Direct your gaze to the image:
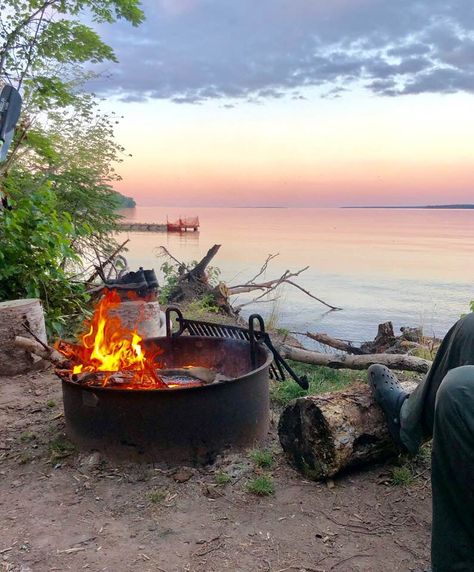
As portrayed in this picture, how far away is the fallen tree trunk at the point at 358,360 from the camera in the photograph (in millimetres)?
5285

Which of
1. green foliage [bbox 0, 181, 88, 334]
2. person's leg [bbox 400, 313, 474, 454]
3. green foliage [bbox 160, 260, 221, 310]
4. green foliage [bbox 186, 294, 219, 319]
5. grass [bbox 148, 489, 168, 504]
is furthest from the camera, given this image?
green foliage [bbox 160, 260, 221, 310]

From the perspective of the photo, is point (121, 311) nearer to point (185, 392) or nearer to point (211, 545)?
point (185, 392)

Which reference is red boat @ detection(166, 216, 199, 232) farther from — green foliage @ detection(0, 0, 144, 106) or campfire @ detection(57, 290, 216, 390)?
campfire @ detection(57, 290, 216, 390)

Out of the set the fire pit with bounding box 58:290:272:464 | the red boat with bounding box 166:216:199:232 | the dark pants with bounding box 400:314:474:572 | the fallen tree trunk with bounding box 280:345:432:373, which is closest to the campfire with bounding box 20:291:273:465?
the fire pit with bounding box 58:290:272:464

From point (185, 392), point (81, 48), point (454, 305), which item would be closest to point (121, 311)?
point (185, 392)

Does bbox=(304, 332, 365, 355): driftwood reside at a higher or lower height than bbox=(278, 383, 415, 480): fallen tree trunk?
lower

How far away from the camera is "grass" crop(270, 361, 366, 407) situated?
456cm

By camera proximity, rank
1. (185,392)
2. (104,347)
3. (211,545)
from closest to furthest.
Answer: (211,545), (185,392), (104,347)

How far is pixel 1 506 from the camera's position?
9.70ft

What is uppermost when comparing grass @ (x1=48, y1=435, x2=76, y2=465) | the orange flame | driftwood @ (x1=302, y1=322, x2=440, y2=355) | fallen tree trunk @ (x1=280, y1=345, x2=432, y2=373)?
the orange flame

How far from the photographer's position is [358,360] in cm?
577

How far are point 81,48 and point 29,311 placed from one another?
805cm

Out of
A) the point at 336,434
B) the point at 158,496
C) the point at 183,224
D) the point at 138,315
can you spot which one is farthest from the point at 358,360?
the point at 183,224

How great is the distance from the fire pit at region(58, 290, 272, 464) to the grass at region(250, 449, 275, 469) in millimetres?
110
